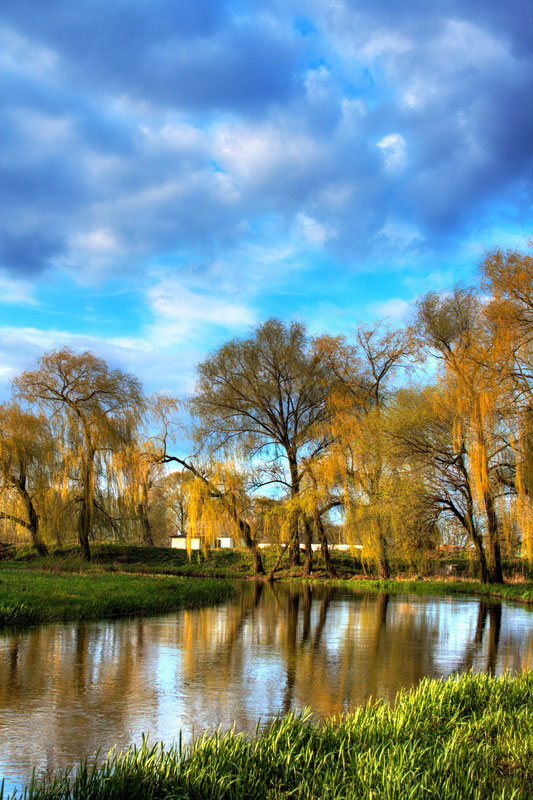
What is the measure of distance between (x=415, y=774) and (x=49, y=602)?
13.4 meters

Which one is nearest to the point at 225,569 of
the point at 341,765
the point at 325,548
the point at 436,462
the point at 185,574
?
the point at 185,574

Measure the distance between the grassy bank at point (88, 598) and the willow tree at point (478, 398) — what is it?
1034 centimetres

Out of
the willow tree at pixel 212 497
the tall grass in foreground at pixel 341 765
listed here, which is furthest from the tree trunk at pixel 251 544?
the tall grass in foreground at pixel 341 765

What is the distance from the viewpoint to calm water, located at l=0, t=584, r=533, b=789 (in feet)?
23.8

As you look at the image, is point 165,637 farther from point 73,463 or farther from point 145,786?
point 73,463

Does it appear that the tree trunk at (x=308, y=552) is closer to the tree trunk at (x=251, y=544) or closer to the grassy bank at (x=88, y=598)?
the tree trunk at (x=251, y=544)

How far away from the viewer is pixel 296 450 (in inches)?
1469

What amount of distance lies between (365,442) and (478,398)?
9.45m

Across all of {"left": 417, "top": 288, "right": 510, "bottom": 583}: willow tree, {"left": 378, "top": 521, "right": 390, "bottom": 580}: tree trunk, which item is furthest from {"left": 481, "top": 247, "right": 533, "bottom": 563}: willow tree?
{"left": 378, "top": 521, "right": 390, "bottom": 580}: tree trunk

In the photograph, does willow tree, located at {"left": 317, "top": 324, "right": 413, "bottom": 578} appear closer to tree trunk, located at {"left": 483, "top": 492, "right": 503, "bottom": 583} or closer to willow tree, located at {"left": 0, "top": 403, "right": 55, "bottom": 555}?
tree trunk, located at {"left": 483, "top": 492, "right": 503, "bottom": 583}

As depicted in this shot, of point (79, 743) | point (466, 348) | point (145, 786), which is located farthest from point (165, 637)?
point (466, 348)

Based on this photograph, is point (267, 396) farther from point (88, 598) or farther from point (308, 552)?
point (88, 598)

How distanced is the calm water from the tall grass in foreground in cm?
151

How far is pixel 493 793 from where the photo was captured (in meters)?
4.62
